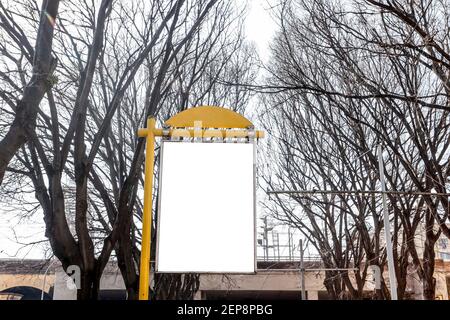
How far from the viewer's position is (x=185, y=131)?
2.47m

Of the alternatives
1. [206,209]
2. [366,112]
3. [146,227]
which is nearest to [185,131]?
[206,209]

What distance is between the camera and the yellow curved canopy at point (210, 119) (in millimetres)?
2580

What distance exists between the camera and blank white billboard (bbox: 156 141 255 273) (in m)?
2.26

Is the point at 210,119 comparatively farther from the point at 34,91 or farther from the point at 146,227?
the point at 34,91

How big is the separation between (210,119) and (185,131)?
217 millimetres

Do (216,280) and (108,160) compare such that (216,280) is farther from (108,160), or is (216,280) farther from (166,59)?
(166,59)

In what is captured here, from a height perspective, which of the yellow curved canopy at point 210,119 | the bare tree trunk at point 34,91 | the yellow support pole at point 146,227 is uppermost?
the bare tree trunk at point 34,91

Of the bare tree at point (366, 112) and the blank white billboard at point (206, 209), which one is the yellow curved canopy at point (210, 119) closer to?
the blank white billboard at point (206, 209)

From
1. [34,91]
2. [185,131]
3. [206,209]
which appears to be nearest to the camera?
[206,209]

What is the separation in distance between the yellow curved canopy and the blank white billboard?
0.57 feet

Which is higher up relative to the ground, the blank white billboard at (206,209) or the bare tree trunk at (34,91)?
the bare tree trunk at (34,91)

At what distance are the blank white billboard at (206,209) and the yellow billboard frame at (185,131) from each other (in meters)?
0.09

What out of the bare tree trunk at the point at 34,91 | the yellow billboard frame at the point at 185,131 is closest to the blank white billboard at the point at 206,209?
the yellow billboard frame at the point at 185,131
